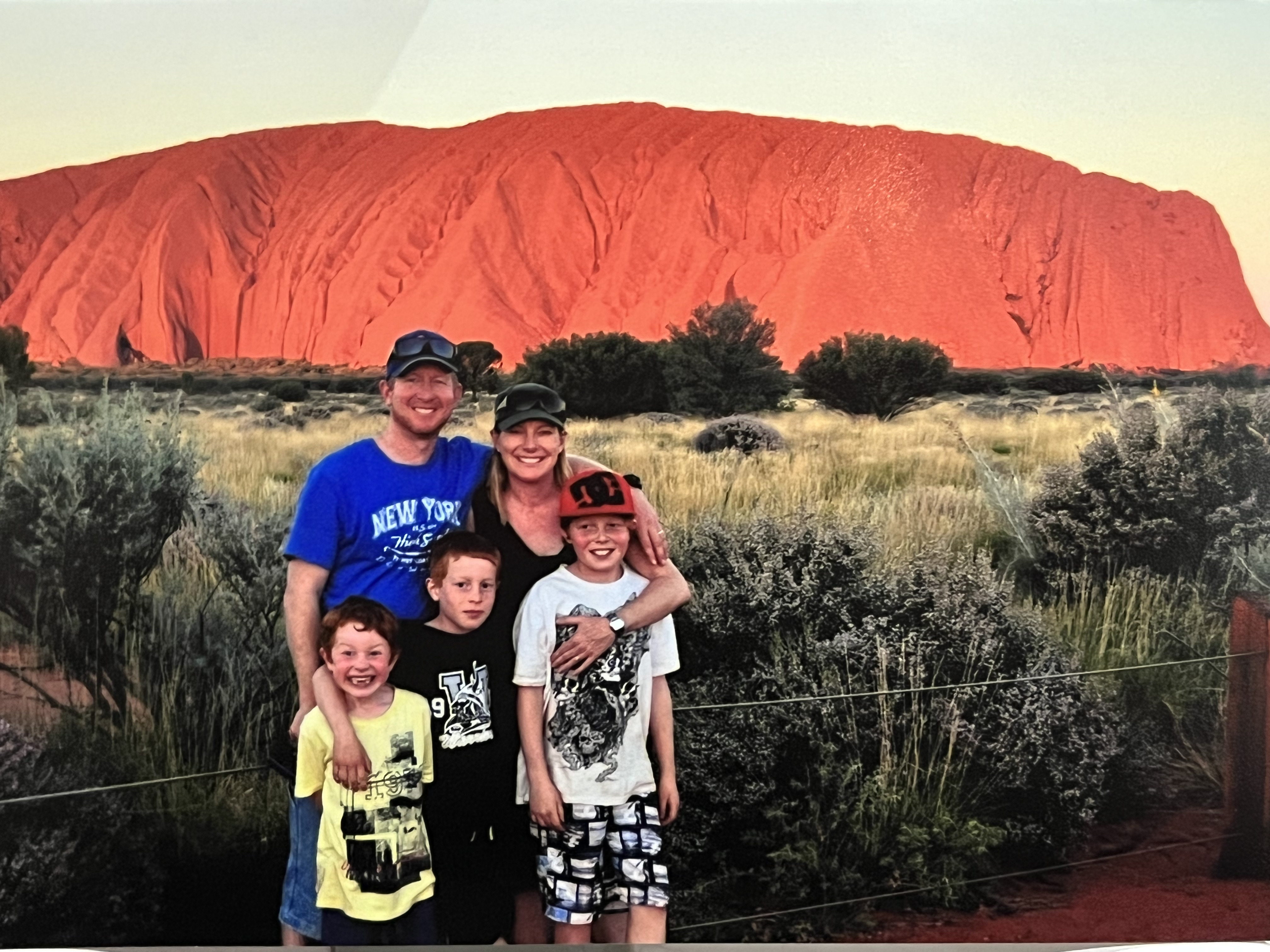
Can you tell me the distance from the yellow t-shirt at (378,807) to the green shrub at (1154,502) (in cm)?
256

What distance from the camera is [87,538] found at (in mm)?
4738

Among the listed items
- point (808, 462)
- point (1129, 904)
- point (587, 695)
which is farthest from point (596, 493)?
point (1129, 904)

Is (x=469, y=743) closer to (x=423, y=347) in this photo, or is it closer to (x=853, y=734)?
(x=423, y=347)

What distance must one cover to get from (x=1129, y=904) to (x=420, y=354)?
350 centimetres

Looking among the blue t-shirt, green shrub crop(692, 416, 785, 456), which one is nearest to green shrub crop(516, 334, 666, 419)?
green shrub crop(692, 416, 785, 456)

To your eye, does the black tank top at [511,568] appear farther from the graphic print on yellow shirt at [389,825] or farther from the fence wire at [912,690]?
the fence wire at [912,690]

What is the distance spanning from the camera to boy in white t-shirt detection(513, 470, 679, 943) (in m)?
4.29

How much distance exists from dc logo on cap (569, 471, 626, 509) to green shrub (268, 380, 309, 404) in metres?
1.26

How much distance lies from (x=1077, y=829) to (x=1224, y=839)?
24.2 inches

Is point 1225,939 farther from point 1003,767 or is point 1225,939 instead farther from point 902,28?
point 902,28

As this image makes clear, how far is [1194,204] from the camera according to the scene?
5.04m

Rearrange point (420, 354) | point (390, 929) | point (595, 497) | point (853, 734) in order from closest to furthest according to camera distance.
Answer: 1. point (595, 497)
2. point (420, 354)
3. point (390, 929)
4. point (853, 734)

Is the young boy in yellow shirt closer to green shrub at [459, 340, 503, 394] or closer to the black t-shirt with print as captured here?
the black t-shirt with print

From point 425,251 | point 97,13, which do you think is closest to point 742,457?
point 425,251
